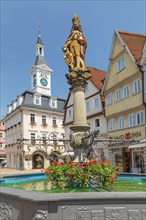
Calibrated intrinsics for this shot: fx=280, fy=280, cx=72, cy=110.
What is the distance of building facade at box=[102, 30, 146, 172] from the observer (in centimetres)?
2559

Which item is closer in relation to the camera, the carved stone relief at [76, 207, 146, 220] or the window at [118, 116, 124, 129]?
the carved stone relief at [76, 207, 146, 220]

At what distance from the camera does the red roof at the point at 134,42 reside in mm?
28281

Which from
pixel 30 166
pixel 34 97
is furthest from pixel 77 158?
pixel 34 97

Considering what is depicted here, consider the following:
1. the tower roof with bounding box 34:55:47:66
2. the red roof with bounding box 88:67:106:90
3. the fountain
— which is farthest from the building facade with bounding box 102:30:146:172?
the tower roof with bounding box 34:55:47:66

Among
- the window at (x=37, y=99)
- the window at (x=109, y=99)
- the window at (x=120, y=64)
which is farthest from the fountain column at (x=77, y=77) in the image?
the window at (x=37, y=99)

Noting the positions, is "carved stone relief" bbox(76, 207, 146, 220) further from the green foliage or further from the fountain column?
the fountain column

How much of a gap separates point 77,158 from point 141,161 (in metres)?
17.0

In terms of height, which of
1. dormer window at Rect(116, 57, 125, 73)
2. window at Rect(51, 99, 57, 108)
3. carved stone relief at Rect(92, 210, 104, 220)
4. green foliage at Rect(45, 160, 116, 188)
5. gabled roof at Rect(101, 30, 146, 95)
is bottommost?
carved stone relief at Rect(92, 210, 104, 220)

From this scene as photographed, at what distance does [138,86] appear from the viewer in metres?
25.8

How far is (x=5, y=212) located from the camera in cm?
546

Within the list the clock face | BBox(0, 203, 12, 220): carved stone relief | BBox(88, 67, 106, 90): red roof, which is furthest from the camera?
the clock face

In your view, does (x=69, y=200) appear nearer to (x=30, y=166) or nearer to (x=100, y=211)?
(x=100, y=211)

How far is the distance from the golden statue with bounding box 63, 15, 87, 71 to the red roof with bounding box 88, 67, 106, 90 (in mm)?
23173

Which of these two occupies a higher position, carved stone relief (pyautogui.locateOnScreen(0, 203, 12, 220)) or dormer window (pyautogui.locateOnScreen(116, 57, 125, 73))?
dormer window (pyautogui.locateOnScreen(116, 57, 125, 73))
